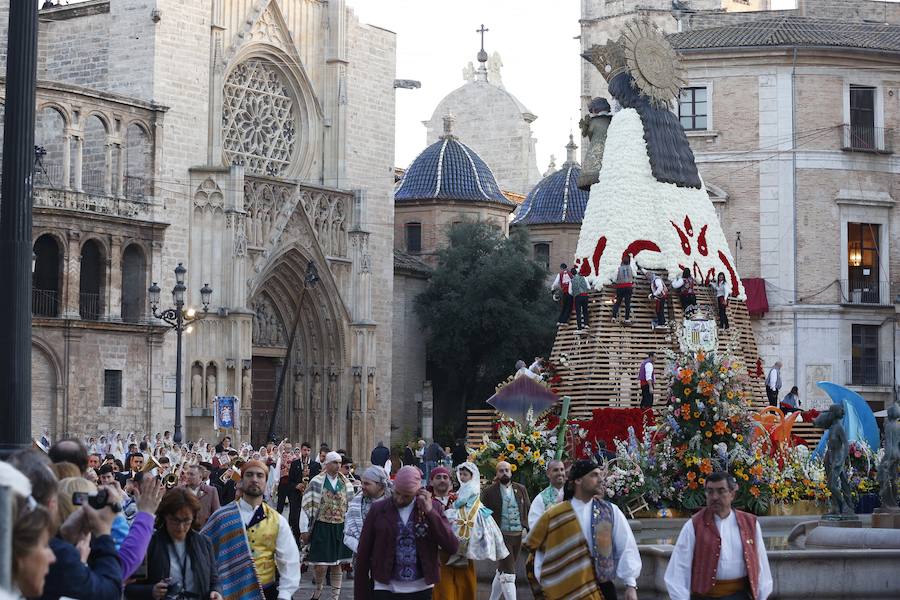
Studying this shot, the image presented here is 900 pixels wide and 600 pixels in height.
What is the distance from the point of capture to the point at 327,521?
56.7ft

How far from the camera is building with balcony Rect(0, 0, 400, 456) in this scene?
40.8 m

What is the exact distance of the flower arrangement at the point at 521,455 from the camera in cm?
2194

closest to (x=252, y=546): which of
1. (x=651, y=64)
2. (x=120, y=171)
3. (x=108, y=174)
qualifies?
(x=651, y=64)

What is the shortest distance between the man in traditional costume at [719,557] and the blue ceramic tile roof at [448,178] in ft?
161

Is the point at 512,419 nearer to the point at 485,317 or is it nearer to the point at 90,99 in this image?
the point at 90,99

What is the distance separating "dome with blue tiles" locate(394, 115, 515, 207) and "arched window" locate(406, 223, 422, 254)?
101cm

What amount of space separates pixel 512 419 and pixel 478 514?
9336 millimetres

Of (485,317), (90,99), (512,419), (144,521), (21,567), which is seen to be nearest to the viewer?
(21,567)

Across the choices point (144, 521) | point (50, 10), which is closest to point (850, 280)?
point (50, 10)

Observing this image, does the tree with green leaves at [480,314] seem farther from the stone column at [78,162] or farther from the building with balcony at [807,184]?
the stone column at [78,162]

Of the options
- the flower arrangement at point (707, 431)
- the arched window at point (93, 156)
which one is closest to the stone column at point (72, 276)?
the arched window at point (93, 156)

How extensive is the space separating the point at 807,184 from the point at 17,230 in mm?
36603

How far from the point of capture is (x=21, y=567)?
216 inches


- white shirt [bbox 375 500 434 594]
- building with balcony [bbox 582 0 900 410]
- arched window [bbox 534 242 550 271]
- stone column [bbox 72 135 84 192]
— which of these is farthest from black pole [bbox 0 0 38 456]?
arched window [bbox 534 242 550 271]
